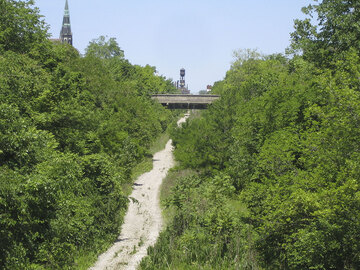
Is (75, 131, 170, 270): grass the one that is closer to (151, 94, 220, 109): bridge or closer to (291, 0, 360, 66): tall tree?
(151, 94, 220, 109): bridge

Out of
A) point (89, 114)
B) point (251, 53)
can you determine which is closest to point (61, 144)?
point (89, 114)

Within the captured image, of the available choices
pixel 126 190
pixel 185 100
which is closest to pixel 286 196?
pixel 126 190

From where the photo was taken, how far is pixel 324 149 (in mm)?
17531

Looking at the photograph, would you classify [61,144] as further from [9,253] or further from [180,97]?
[180,97]

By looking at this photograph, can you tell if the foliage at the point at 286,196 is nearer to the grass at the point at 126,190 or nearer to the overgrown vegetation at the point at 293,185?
the overgrown vegetation at the point at 293,185

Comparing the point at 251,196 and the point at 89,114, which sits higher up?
the point at 89,114

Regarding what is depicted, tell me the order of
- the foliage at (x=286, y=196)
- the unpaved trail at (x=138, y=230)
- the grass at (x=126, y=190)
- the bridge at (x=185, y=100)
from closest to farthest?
1. the foliage at (x=286, y=196)
2. the grass at (x=126, y=190)
3. the unpaved trail at (x=138, y=230)
4. the bridge at (x=185, y=100)

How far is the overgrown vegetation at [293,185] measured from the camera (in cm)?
1628

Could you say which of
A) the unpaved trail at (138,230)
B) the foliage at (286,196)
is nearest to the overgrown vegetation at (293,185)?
the foliage at (286,196)

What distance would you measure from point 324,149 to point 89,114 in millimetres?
13673

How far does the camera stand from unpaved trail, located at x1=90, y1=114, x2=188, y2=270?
72.6 ft

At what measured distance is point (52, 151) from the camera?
1866 cm

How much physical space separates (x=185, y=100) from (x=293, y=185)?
193ft

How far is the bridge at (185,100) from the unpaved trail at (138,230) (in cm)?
2748
